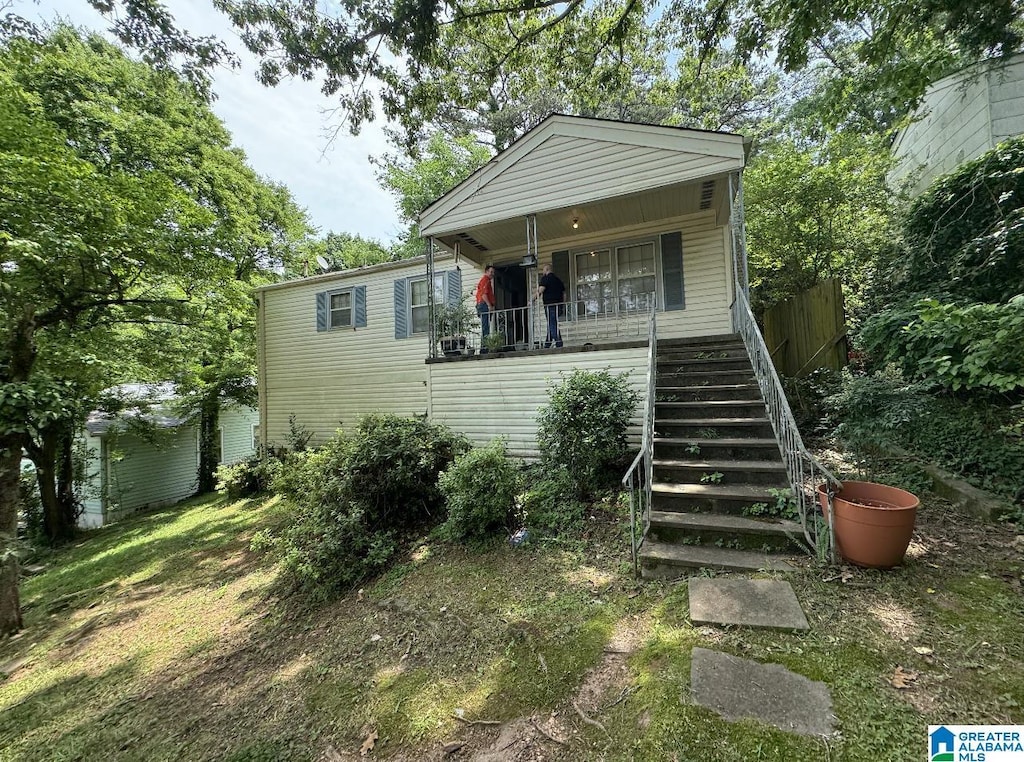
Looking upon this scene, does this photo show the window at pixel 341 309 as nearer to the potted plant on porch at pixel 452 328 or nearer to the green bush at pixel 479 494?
the potted plant on porch at pixel 452 328

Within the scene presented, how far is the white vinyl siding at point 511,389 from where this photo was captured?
6.49 meters

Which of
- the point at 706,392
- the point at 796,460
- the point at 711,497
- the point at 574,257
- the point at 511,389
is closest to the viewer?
the point at 796,460

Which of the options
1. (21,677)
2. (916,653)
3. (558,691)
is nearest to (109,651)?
(21,677)

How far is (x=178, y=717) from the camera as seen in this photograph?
128 inches

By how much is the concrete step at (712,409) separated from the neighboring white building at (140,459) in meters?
16.4

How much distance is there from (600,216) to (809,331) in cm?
485

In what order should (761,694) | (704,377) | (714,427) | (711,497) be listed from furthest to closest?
1. (704,377)
2. (714,427)
3. (711,497)
4. (761,694)

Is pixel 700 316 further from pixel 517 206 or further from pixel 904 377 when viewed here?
pixel 517 206

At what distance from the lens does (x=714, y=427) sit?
514cm

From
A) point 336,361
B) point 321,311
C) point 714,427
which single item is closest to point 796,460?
point 714,427

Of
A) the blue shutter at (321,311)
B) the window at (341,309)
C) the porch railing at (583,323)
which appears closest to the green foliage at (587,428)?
the porch railing at (583,323)

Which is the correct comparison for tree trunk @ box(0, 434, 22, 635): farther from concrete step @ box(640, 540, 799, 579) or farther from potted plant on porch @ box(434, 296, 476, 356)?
concrete step @ box(640, 540, 799, 579)

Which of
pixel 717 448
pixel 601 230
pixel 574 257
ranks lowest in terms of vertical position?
pixel 717 448

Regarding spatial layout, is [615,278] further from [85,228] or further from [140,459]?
[140,459]
